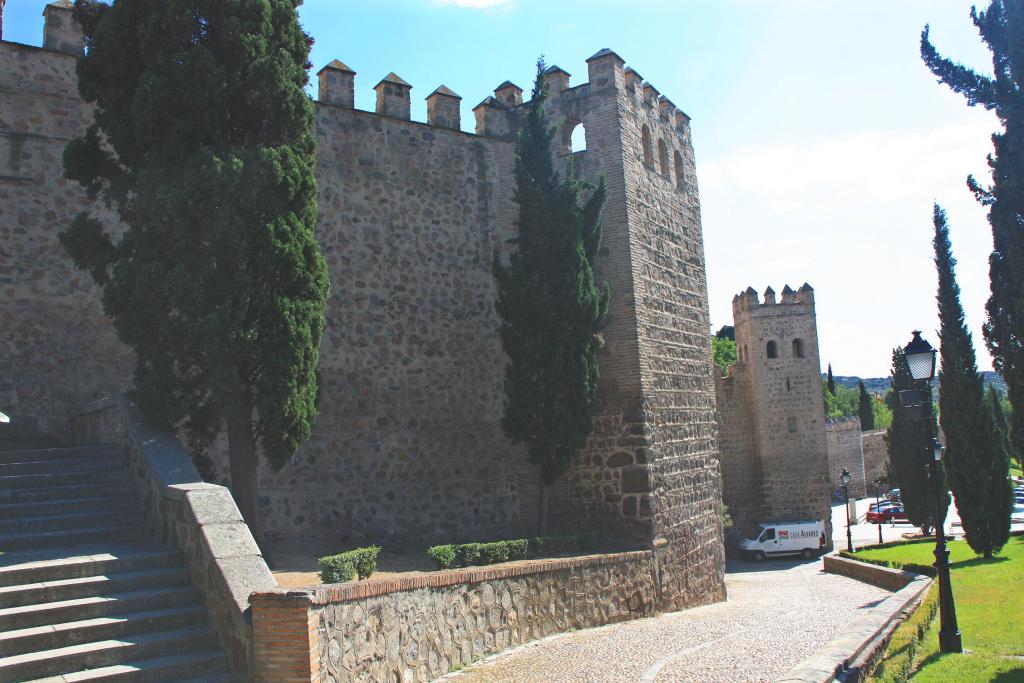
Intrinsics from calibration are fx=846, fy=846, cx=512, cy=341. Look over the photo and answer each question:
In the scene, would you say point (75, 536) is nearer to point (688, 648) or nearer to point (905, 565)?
point (688, 648)

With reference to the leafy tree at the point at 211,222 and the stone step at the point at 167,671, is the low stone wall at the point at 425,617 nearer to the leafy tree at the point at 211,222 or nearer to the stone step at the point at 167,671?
the stone step at the point at 167,671

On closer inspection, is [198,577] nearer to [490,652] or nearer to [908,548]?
[490,652]

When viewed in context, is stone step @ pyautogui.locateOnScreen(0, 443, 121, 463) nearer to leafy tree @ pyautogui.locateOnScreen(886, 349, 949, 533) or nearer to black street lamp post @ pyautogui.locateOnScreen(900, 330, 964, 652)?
black street lamp post @ pyautogui.locateOnScreen(900, 330, 964, 652)

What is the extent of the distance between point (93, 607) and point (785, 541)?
25196 mm

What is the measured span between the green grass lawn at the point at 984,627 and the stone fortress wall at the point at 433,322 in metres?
4.29

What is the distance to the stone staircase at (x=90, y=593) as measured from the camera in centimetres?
564

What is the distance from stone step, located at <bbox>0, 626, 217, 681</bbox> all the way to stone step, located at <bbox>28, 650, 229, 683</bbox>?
0.05m

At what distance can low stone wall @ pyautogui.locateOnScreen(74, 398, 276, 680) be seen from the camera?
19.6ft

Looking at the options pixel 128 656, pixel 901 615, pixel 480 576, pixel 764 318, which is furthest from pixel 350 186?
pixel 764 318

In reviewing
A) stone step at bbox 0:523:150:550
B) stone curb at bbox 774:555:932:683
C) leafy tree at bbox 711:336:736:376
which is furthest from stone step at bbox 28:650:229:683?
leafy tree at bbox 711:336:736:376

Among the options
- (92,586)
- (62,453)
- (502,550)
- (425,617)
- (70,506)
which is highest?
(62,453)

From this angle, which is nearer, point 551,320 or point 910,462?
point 551,320

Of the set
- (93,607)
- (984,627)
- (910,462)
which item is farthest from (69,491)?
(910,462)

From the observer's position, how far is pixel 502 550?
1042 cm
